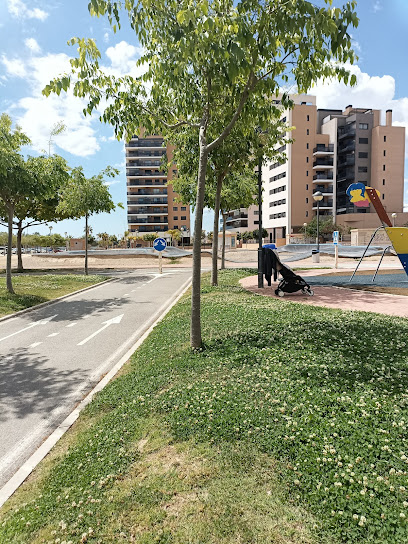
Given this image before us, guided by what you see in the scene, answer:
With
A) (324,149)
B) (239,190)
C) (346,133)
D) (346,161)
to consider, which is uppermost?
(346,133)

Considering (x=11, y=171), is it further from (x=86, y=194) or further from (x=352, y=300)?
(x=352, y=300)

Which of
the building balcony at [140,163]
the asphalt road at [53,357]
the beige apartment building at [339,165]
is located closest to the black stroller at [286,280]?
the asphalt road at [53,357]

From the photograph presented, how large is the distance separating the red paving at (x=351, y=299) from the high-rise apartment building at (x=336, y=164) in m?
61.8

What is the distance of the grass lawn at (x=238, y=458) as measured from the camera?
9.41 feet

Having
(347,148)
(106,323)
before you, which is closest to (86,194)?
(106,323)

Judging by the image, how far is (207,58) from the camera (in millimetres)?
6375

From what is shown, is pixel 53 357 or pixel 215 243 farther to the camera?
pixel 215 243

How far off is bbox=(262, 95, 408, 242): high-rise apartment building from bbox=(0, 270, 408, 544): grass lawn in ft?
234

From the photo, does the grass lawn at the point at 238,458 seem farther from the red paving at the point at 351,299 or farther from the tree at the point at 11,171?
the tree at the point at 11,171

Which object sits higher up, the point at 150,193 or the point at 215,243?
the point at 150,193

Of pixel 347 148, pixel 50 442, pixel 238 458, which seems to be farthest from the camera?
pixel 347 148

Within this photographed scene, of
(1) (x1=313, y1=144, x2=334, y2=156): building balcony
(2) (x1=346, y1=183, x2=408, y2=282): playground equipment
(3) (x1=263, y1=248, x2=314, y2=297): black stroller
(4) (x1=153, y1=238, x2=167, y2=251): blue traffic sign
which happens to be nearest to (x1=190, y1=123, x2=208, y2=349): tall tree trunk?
(3) (x1=263, y1=248, x2=314, y2=297): black stroller

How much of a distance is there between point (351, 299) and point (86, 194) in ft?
60.3

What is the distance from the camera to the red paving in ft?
35.3
